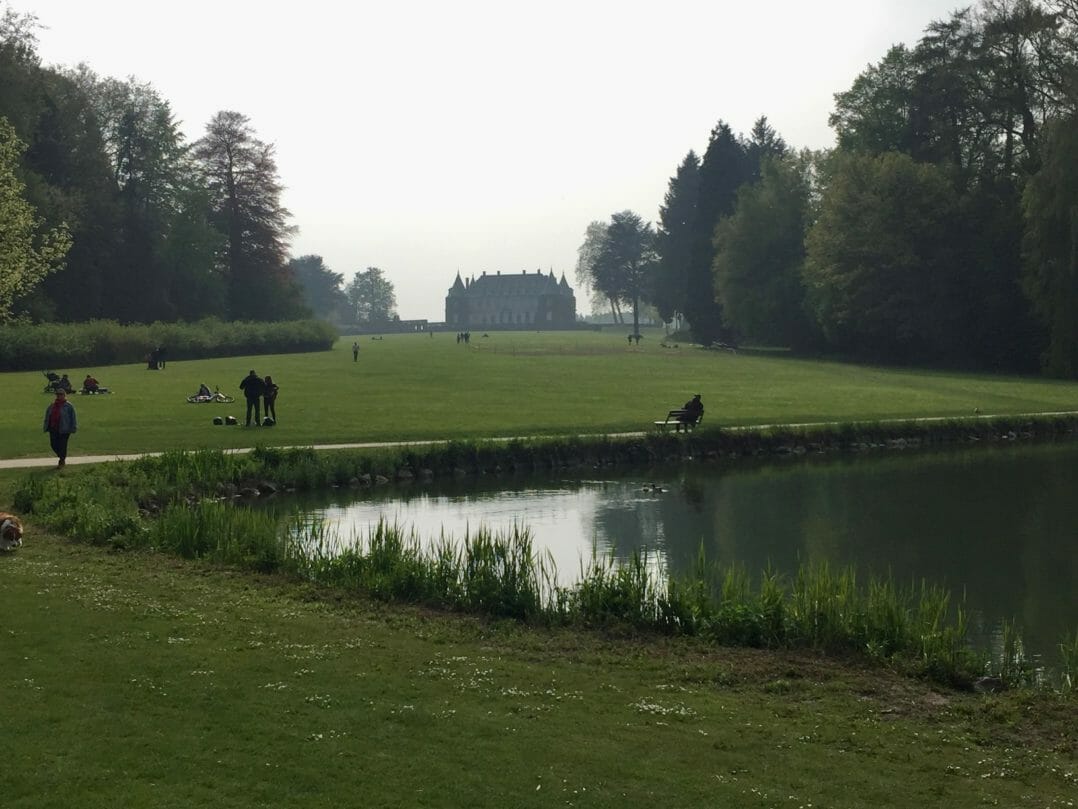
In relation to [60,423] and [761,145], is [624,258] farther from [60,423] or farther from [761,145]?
[60,423]

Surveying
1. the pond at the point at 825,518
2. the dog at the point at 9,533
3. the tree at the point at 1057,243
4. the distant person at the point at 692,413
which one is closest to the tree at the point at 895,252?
the tree at the point at 1057,243

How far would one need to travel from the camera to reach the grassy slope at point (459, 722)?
804 centimetres

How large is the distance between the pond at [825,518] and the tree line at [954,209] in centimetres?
2724

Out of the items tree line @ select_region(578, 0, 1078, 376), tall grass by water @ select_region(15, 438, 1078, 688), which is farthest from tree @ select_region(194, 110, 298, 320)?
tall grass by water @ select_region(15, 438, 1078, 688)

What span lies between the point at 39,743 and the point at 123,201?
8575cm

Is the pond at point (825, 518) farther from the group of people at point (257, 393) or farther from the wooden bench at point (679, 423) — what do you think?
the group of people at point (257, 393)

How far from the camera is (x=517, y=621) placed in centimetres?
1339

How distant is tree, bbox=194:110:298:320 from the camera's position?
329 feet

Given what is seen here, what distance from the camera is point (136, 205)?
9244cm

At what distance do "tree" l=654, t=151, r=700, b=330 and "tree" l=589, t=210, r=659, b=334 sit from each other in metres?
33.8

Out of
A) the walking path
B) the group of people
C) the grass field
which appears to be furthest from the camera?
the group of people

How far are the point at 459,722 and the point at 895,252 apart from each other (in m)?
62.1

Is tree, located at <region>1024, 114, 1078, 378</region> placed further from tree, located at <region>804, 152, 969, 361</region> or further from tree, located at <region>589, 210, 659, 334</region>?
tree, located at <region>589, 210, 659, 334</region>

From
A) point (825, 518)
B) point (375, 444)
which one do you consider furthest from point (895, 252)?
point (825, 518)
